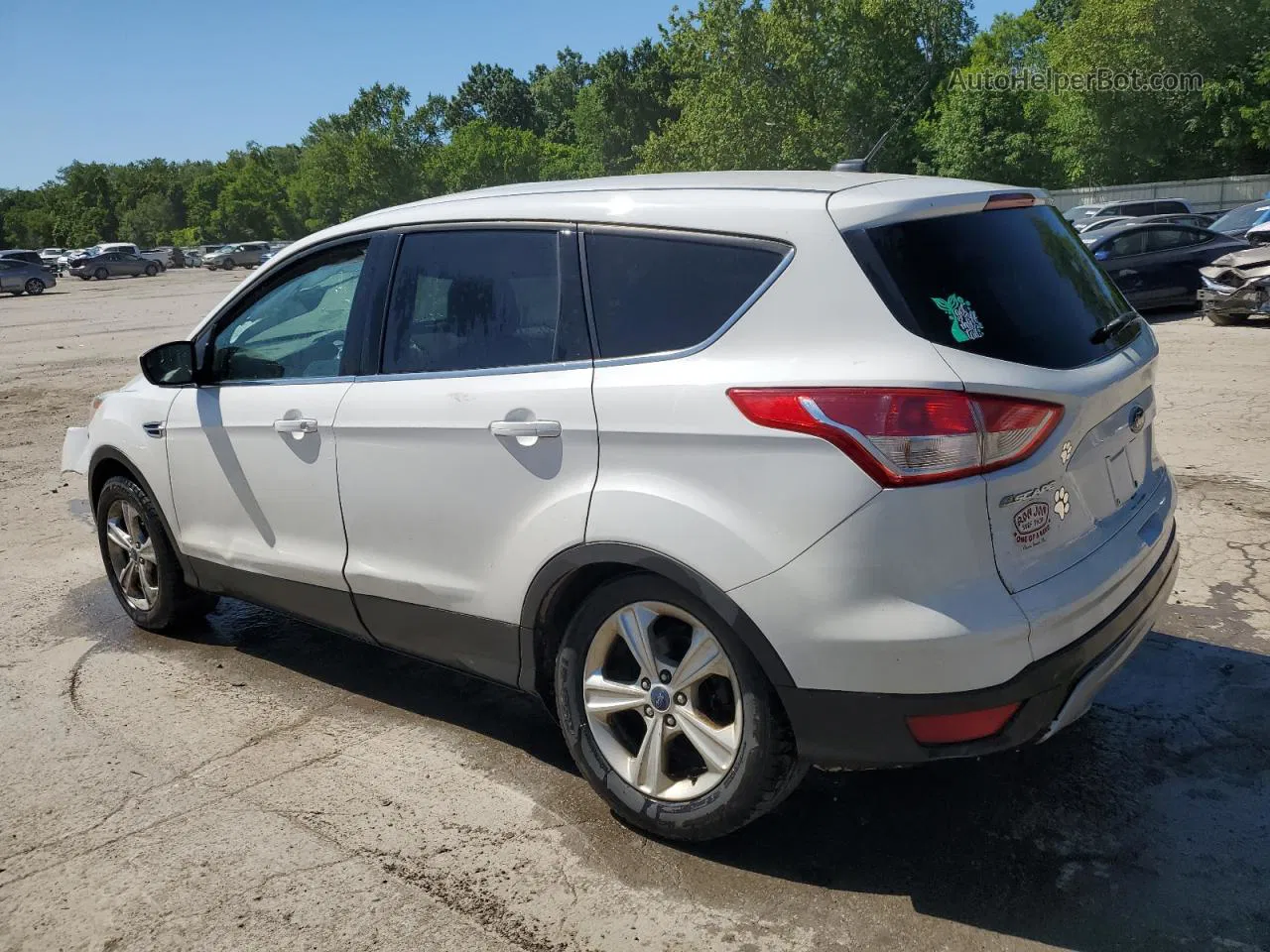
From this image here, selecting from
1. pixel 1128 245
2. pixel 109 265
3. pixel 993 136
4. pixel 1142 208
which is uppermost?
pixel 993 136

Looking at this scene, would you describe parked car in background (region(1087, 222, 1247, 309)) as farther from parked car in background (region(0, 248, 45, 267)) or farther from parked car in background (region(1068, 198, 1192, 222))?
parked car in background (region(0, 248, 45, 267))

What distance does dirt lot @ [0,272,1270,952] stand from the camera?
2.86 meters

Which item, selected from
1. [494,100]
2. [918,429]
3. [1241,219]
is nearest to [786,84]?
[1241,219]

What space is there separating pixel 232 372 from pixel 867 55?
63.6 metres

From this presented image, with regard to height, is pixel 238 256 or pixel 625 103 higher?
A: pixel 625 103

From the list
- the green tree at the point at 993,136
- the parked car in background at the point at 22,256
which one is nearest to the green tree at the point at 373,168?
the parked car in background at the point at 22,256

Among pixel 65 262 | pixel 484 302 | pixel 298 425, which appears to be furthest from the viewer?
pixel 65 262

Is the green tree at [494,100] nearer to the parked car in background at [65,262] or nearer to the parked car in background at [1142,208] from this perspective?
the parked car in background at [65,262]

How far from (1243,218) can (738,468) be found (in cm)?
2200

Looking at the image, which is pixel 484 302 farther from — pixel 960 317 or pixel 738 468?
pixel 960 317

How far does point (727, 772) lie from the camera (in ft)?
9.82

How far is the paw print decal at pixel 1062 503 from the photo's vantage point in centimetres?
280

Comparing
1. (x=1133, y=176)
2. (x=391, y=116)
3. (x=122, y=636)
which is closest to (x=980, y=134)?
(x=1133, y=176)

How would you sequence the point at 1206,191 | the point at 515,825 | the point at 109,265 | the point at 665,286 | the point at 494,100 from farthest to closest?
the point at 494,100 → the point at 109,265 → the point at 1206,191 → the point at 515,825 → the point at 665,286
